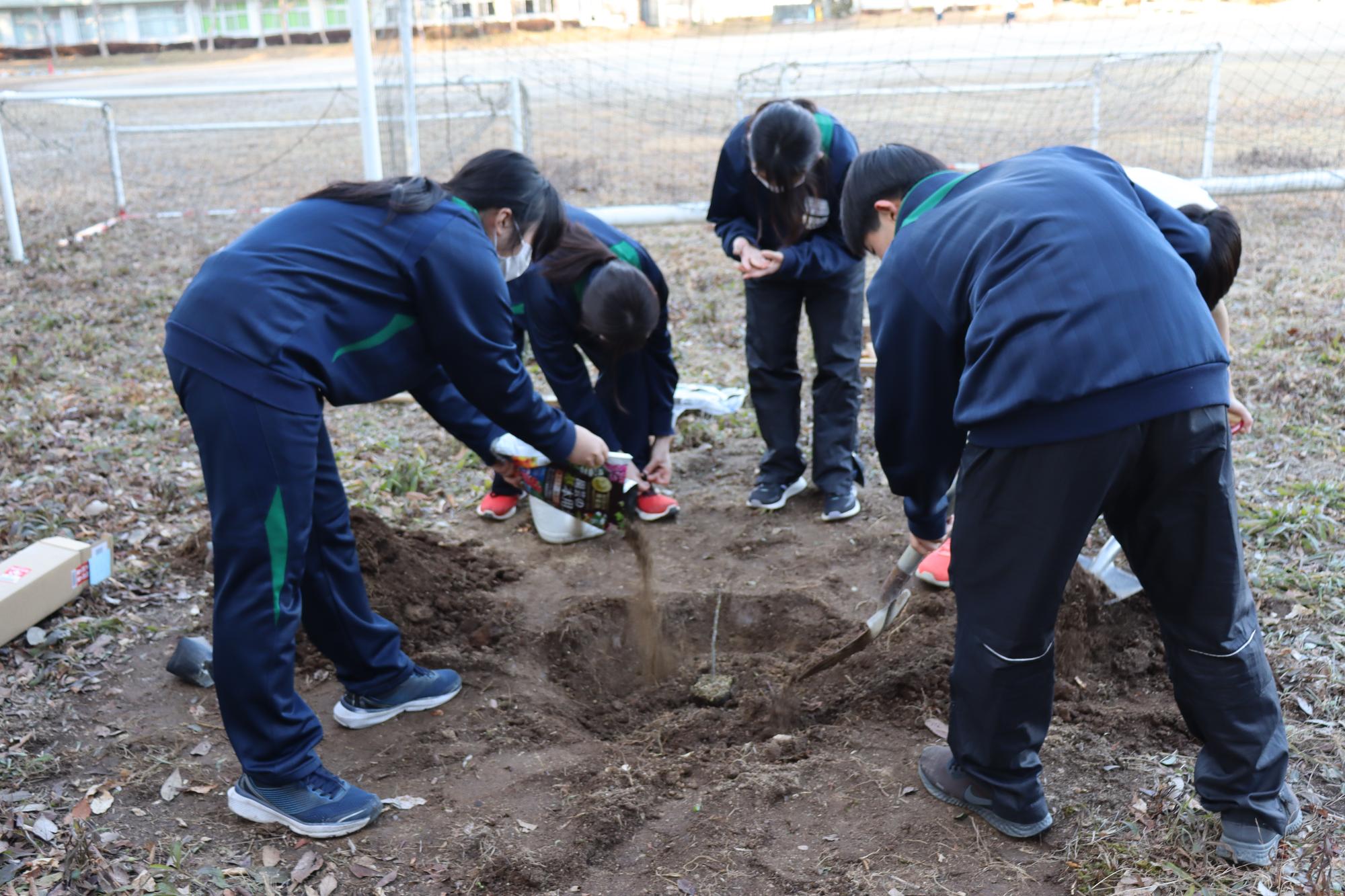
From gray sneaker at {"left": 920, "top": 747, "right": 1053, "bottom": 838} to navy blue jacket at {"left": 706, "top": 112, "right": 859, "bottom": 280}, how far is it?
184 centimetres

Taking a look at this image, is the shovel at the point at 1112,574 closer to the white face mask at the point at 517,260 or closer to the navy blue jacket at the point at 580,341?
the navy blue jacket at the point at 580,341

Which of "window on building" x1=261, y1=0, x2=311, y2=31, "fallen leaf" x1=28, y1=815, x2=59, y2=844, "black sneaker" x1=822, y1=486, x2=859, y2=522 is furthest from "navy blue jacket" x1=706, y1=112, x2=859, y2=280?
"window on building" x1=261, y1=0, x2=311, y2=31

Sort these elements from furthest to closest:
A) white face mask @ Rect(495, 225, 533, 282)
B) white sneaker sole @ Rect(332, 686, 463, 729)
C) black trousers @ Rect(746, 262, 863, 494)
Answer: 1. black trousers @ Rect(746, 262, 863, 494)
2. white sneaker sole @ Rect(332, 686, 463, 729)
3. white face mask @ Rect(495, 225, 533, 282)

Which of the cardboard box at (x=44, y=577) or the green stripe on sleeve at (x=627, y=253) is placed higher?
the green stripe on sleeve at (x=627, y=253)

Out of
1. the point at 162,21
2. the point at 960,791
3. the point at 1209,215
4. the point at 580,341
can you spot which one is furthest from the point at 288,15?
the point at 960,791

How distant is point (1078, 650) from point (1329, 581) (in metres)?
0.94

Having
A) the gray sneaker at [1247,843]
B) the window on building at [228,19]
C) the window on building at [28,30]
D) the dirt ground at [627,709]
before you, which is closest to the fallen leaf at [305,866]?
the dirt ground at [627,709]

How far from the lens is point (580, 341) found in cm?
399

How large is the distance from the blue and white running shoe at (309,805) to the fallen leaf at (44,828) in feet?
1.27

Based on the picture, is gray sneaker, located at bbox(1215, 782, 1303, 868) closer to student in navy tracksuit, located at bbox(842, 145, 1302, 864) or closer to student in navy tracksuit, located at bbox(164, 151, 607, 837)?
student in navy tracksuit, located at bbox(842, 145, 1302, 864)

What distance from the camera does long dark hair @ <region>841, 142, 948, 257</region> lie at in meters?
2.38

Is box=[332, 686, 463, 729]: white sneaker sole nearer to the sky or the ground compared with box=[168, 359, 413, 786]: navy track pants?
nearer to the ground

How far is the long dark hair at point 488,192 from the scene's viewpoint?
7.92 feet

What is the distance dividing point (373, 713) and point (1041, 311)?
209cm
